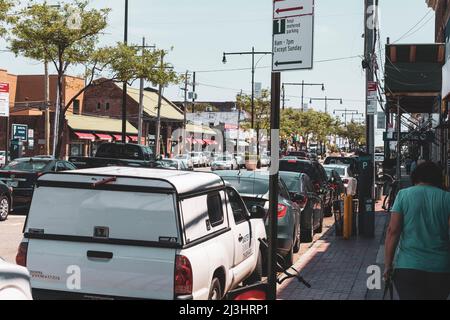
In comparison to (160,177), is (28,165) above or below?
below

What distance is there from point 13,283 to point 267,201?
757 centimetres

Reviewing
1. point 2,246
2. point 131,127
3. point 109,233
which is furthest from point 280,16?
point 131,127

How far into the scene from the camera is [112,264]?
20.0 feet

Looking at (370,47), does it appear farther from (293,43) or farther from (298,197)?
(293,43)

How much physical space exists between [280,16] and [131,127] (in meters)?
61.3

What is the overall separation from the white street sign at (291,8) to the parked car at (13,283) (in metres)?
3.02

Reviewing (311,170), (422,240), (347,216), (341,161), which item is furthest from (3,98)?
(422,240)

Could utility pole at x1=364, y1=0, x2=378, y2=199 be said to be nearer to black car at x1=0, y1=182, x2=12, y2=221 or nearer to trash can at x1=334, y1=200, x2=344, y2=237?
trash can at x1=334, y1=200, x2=344, y2=237

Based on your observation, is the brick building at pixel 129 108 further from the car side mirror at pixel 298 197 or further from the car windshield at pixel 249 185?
the car windshield at pixel 249 185

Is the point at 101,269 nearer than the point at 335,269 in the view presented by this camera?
Yes

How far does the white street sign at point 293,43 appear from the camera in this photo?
5535 millimetres

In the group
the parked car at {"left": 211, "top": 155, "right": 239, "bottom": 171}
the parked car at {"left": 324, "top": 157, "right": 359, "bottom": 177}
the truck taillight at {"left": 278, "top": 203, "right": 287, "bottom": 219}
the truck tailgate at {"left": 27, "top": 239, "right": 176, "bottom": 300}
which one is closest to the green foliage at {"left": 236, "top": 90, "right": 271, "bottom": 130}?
the parked car at {"left": 211, "top": 155, "right": 239, "bottom": 171}

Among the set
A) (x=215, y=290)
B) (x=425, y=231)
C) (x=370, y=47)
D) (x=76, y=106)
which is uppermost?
(x=76, y=106)

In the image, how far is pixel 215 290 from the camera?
686 cm
